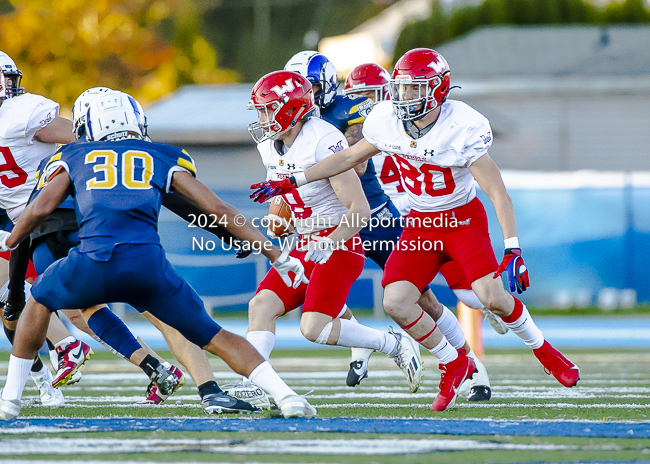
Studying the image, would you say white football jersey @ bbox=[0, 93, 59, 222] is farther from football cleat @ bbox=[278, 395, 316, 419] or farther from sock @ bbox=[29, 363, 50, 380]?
football cleat @ bbox=[278, 395, 316, 419]

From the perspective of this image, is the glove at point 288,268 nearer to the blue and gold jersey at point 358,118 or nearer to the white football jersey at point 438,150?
the white football jersey at point 438,150

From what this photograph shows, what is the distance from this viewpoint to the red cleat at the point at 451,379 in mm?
4602

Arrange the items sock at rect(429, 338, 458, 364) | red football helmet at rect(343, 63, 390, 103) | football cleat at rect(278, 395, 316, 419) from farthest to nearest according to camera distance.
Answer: red football helmet at rect(343, 63, 390, 103), sock at rect(429, 338, 458, 364), football cleat at rect(278, 395, 316, 419)

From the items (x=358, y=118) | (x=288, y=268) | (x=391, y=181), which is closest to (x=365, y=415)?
(x=288, y=268)

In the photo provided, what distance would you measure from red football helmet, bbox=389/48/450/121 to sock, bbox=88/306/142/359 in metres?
1.71

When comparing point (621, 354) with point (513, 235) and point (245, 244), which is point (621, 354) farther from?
point (245, 244)

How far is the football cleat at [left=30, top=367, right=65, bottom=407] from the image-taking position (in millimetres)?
4988

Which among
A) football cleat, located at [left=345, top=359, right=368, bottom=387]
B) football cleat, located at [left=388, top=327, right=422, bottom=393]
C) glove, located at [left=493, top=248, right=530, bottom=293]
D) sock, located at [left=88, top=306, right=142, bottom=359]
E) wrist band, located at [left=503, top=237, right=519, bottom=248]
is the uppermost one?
wrist band, located at [left=503, top=237, right=519, bottom=248]

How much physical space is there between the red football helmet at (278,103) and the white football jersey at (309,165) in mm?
Result: 132

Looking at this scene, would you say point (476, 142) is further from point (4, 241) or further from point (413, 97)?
point (4, 241)

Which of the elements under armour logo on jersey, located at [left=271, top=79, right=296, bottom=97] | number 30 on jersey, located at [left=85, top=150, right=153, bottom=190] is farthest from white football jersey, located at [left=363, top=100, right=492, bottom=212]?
number 30 on jersey, located at [left=85, top=150, right=153, bottom=190]

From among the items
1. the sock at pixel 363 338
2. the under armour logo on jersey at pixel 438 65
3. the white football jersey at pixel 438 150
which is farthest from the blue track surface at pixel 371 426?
the under armour logo on jersey at pixel 438 65

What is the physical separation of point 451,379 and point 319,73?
2.08 m

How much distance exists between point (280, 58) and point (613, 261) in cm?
2309
